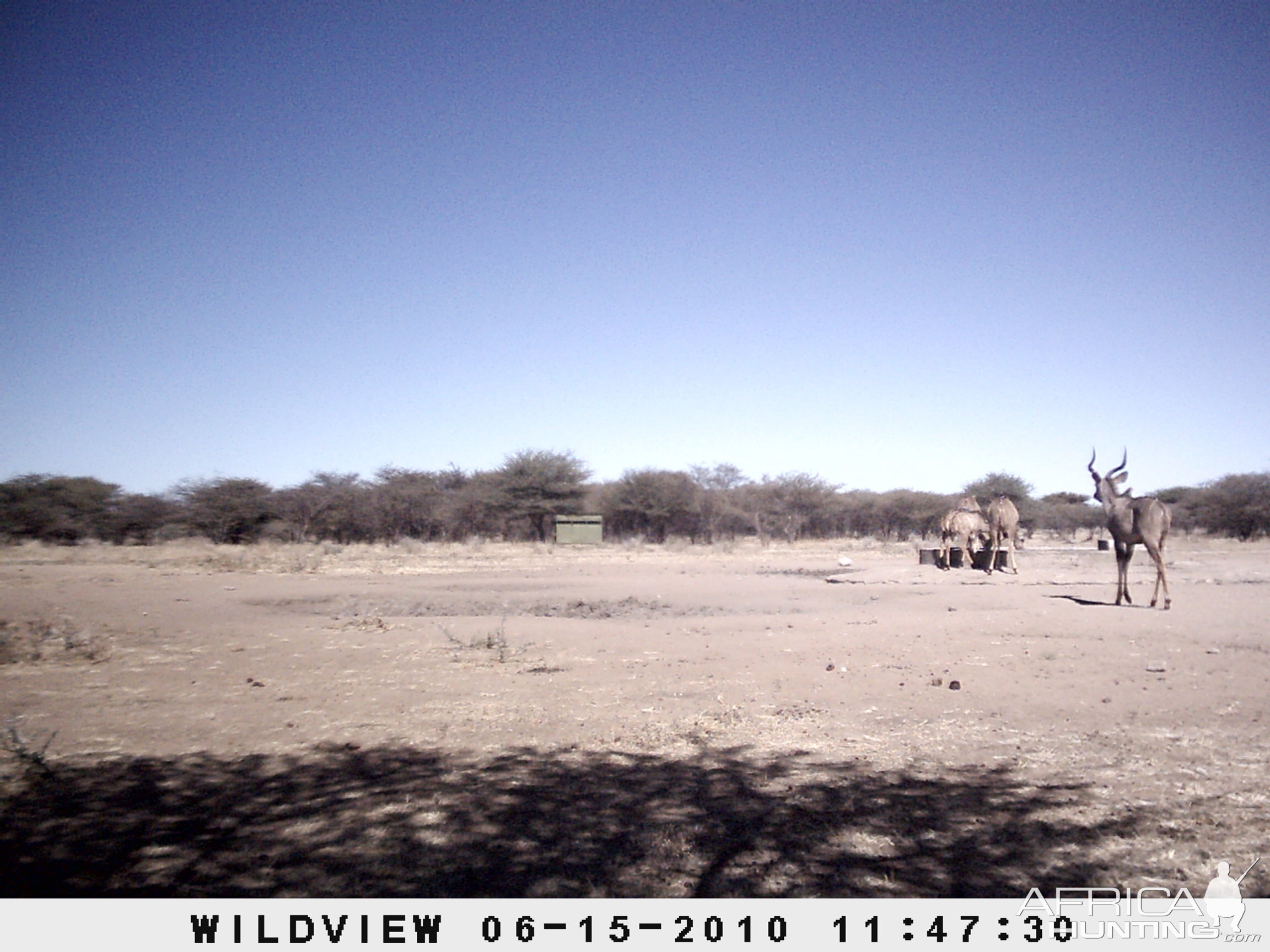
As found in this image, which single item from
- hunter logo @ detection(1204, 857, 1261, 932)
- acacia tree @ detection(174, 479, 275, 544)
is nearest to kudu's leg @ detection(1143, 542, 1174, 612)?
hunter logo @ detection(1204, 857, 1261, 932)

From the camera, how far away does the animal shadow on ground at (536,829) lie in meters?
3.22

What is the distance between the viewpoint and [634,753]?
519cm

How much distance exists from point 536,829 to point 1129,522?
12212mm

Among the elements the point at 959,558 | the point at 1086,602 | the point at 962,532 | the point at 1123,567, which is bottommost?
the point at 1086,602

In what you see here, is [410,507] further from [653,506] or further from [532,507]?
[653,506]

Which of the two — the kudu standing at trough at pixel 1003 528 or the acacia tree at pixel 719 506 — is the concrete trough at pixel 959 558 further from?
the acacia tree at pixel 719 506

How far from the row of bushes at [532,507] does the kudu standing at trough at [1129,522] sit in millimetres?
22662
